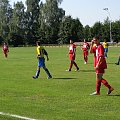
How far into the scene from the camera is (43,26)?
12088 cm

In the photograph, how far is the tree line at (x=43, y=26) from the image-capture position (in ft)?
385

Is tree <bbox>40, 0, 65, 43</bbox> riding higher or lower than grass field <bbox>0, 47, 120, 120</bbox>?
higher

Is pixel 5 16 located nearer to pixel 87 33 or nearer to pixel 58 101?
pixel 87 33

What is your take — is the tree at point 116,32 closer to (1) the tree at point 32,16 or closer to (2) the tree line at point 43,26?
(2) the tree line at point 43,26

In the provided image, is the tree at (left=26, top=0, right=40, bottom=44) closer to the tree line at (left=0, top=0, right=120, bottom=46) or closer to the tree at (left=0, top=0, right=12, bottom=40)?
the tree line at (left=0, top=0, right=120, bottom=46)

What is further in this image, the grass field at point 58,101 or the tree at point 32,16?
the tree at point 32,16

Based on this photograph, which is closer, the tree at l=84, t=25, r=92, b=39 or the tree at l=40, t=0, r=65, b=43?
Result: the tree at l=84, t=25, r=92, b=39

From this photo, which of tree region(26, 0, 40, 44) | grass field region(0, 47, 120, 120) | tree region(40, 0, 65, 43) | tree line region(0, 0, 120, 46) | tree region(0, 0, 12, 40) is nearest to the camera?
grass field region(0, 47, 120, 120)

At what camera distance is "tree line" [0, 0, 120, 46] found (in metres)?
117

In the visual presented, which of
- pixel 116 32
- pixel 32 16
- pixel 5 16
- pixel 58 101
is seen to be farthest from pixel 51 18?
pixel 58 101

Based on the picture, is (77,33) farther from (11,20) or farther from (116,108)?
(116,108)

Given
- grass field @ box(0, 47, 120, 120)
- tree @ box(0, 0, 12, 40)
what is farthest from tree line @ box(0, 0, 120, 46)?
grass field @ box(0, 47, 120, 120)

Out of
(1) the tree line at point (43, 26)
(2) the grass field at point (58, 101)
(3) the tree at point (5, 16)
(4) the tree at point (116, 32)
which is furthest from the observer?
(3) the tree at point (5, 16)

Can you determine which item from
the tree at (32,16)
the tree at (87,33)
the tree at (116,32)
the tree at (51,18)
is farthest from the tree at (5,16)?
the tree at (116,32)
